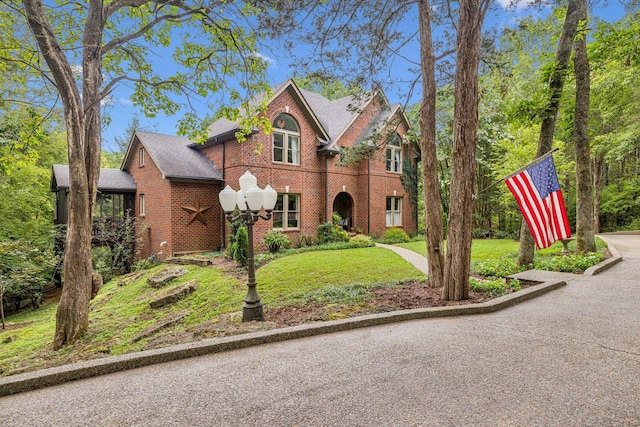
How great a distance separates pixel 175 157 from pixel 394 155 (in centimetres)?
1200

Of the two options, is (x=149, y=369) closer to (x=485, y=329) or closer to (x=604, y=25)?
(x=485, y=329)

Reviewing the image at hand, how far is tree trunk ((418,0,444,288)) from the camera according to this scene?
20.9 feet

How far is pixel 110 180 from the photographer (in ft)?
54.9

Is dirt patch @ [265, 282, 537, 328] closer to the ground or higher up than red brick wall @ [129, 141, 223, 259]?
closer to the ground

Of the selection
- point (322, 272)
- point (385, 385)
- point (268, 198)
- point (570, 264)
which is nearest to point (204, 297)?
point (322, 272)

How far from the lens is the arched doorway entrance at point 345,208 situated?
17.8 meters

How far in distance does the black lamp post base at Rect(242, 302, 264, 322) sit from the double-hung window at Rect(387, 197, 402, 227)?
14.1m

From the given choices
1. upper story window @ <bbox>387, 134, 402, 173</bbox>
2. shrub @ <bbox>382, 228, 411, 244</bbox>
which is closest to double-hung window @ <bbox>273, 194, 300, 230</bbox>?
shrub @ <bbox>382, 228, 411, 244</bbox>

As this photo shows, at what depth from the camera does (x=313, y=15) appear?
6.90 m

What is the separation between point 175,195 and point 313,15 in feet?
33.0

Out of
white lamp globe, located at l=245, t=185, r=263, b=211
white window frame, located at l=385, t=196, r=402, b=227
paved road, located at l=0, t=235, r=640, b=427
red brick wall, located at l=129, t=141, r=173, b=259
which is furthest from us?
white window frame, located at l=385, t=196, r=402, b=227

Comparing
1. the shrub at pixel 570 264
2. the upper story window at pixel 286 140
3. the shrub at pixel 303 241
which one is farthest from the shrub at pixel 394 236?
the shrub at pixel 570 264

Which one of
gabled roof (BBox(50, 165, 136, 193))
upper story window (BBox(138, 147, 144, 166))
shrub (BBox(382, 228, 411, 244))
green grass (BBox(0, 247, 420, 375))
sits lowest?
green grass (BBox(0, 247, 420, 375))

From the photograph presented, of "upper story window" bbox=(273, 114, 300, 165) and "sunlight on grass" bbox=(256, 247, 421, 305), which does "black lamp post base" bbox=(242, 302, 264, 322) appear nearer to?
"sunlight on grass" bbox=(256, 247, 421, 305)
